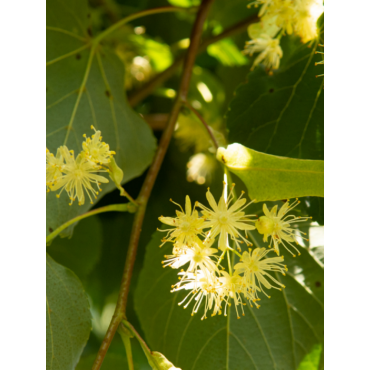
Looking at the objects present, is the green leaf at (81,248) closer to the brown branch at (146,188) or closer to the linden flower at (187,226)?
the brown branch at (146,188)

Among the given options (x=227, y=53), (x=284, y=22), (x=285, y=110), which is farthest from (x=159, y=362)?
(x=227, y=53)

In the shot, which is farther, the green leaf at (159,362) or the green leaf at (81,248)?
the green leaf at (81,248)

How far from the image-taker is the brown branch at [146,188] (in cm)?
53

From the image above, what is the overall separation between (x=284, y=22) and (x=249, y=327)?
479mm

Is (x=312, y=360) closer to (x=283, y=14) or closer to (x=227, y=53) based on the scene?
(x=283, y=14)

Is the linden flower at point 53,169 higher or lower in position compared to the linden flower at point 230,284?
higher

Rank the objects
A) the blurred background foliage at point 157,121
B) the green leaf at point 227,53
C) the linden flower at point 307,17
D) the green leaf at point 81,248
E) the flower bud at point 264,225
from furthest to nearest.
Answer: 1. the green leaf at point 227,53
2. the blurred background foliage at point 157,121
3. the green leaf at point 81,248
4. the linden flower at point 307,17
5. the flower bud at point 264,225

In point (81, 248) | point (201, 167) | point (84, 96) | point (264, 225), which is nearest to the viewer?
point (264, 225)

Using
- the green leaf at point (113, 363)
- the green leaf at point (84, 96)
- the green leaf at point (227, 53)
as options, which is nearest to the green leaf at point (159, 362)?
the green leaf at point (113, 363)

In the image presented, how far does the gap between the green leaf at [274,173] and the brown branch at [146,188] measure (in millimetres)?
151

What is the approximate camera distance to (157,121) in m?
1.08

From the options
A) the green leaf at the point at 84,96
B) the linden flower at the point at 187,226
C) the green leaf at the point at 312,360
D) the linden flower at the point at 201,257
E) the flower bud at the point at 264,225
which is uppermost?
the green leaf at the point at 84,96

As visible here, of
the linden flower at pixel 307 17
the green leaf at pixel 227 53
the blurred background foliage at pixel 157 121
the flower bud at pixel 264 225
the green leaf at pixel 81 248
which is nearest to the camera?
the flower bud at pixel 264 225
